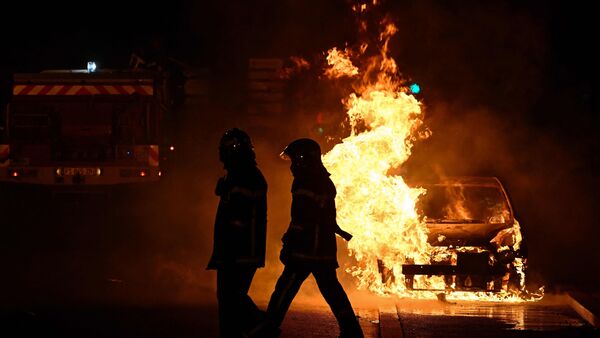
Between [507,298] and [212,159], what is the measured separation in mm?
11760

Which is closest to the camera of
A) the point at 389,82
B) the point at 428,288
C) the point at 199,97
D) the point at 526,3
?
the point at 428,288

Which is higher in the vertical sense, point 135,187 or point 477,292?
point 135,187

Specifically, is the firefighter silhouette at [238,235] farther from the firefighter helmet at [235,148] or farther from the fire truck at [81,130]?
the fire truck at [81,130]

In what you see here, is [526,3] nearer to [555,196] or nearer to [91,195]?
[555,196]

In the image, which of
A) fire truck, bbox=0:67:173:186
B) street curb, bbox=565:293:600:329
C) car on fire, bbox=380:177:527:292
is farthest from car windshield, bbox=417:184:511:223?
fire truck, bbox=0:67:173:186

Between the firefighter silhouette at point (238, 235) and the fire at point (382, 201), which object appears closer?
the firefighter silhouette at point (238, 235)

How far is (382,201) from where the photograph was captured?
37.0 feet

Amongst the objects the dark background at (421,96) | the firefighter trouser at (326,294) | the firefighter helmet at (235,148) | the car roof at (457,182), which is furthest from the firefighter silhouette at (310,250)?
the dark background at (421,96)

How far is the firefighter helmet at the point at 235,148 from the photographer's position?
706 cm

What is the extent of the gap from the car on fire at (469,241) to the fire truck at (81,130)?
7.10 metres

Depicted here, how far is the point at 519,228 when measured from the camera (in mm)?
11148

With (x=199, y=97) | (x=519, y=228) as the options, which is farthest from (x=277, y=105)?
(x=519, y=228)

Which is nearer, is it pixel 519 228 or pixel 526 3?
pixel 519 228

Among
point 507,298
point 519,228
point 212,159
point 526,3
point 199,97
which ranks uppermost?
point 526,3
